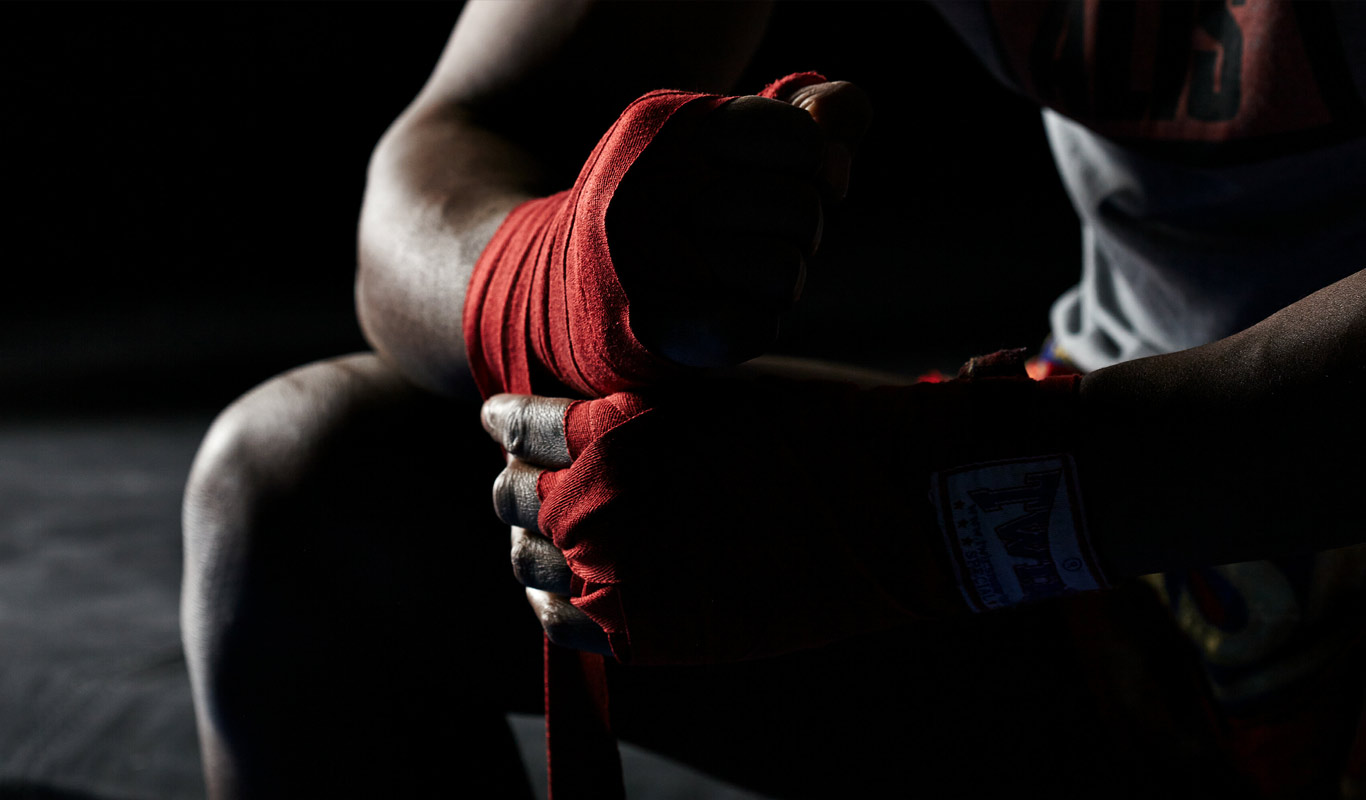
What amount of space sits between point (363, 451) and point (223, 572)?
0.30 feet

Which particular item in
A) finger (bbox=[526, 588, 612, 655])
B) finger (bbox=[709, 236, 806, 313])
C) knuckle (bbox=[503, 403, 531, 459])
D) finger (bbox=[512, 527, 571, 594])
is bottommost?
finger (bbox=[526, 588, 612, 655])

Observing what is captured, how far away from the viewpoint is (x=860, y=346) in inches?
73.6

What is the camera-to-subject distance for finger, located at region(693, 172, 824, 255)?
317mm

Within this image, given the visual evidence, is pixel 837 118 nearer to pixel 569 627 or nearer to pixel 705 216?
pixel 705 216

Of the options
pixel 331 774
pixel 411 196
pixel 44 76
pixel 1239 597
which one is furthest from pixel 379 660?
pixel 44 76

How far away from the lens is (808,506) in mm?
351

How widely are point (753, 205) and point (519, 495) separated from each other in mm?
158

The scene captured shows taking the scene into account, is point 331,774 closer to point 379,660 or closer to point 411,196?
point 379,660

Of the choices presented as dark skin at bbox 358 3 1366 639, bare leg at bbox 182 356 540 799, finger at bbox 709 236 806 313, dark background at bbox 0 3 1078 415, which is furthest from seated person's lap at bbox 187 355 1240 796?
dark background at bbox 0 3 1078 415

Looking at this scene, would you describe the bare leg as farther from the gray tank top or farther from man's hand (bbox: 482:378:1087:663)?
the gray tank top

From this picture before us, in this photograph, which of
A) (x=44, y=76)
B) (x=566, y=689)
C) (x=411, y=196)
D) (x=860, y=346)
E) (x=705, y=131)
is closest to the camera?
(x=705, y=131)

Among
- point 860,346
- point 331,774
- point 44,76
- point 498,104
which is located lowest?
point 860,346

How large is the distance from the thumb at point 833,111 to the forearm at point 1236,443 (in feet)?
0.38

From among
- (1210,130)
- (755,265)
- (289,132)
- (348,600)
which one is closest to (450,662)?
(348,600)
